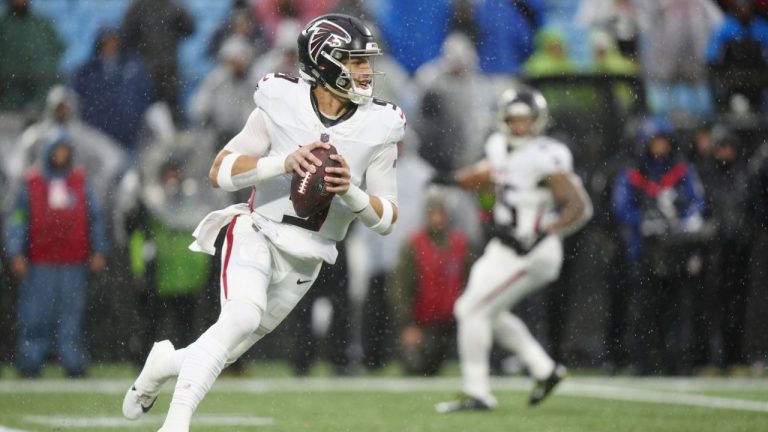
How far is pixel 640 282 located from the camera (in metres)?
11.0

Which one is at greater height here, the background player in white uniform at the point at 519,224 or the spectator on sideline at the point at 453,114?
the spectator on sideline at the point at 453,114

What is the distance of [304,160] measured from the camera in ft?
17.5

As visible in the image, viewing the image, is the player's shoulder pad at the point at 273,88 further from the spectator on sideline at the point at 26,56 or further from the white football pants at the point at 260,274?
the spectator on sideline at the point at 26,56

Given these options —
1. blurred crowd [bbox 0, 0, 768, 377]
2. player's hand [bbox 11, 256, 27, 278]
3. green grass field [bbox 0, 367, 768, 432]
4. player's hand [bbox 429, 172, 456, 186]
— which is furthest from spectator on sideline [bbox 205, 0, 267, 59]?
green grass field [bbox 0, 367, 768, 432]

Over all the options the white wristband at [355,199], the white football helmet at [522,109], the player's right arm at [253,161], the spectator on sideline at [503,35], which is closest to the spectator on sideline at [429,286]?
the white football helmet at [522,109]

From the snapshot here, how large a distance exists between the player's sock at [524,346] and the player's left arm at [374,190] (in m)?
3.24

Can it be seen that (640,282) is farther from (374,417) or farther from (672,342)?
(374,417)

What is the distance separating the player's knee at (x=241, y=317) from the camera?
17.7ft

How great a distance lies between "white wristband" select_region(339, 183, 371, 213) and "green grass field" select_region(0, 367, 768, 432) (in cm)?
195

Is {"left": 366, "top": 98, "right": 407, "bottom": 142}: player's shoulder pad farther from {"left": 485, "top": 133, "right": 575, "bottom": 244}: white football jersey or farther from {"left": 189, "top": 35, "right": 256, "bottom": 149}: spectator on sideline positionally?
{"left": 189, "top": 35, "right": 256, "bottom": 149}: spectator on sideline

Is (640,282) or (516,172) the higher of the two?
(516,172)

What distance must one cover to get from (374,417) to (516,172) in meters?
2.01

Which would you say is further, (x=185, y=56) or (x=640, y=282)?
(x=185, y=56)

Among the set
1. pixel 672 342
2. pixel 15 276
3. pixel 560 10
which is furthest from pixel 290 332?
pixel 560 10
